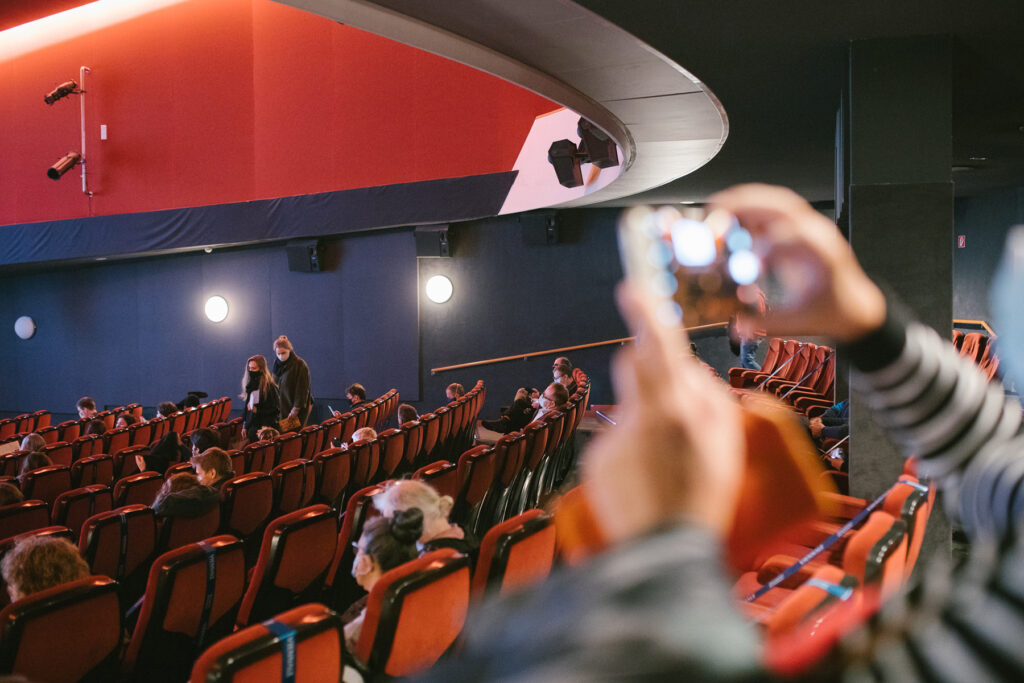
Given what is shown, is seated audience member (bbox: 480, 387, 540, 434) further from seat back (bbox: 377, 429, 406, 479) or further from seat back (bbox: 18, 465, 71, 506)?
seat back (bbox: 18, 465, 71, 506)

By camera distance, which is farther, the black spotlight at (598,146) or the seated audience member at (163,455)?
the black spotlight at (598,146)

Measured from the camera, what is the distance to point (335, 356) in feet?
32.8

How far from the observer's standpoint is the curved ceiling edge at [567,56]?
3.18 meters

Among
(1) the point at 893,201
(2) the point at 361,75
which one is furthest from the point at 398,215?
(1) the point at 893,201

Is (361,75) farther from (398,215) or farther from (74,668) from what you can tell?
(74,668)

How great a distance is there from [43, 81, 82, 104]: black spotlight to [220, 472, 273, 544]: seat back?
9946mm

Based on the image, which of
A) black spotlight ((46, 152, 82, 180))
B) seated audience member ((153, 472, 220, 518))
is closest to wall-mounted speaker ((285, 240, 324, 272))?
black spotlight ((46, 152, 82, 180))

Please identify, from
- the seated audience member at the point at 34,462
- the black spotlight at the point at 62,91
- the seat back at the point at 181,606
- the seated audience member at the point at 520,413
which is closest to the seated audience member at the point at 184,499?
the seat back at the point at 181,606

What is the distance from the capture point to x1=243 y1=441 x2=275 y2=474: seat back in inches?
183

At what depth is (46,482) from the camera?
4.23m

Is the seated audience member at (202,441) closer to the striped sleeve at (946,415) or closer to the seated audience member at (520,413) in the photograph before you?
the seated audience member at (520,413)

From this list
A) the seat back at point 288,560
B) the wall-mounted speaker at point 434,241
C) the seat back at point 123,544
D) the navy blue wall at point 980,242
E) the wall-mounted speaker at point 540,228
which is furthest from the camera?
the wall-mounted speaker at point 434,241

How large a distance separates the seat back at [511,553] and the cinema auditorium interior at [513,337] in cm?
1

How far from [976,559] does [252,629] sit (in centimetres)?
132
